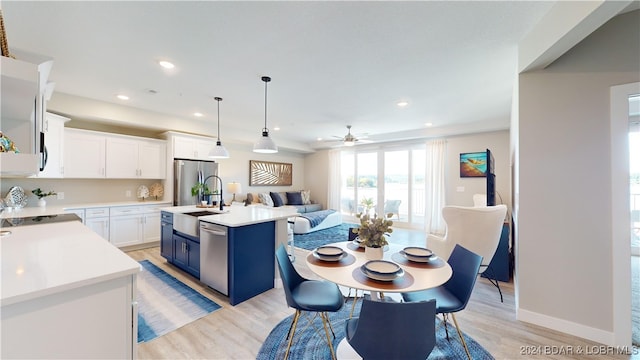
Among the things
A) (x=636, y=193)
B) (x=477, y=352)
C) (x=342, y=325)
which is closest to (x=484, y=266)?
(x=477, y=352)

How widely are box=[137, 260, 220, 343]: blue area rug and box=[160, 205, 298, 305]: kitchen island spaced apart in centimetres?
20

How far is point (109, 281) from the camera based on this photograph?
1153 millimetres

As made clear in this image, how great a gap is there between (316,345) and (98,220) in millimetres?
4211

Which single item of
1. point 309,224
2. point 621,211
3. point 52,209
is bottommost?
point 309,224

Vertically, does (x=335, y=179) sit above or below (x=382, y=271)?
above

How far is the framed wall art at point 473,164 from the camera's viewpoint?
562 cm

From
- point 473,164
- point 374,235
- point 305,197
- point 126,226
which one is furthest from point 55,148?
point 473,164

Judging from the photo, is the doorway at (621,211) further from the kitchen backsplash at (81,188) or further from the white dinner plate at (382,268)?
the kitchen backsplash at (81,188)

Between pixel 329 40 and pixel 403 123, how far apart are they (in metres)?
3.67

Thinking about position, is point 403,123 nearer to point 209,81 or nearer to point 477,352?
point 209,81

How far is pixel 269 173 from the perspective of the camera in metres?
7.61

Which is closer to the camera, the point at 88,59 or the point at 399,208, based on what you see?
the point at 88,59

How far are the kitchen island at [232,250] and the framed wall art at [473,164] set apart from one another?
4.84 meters

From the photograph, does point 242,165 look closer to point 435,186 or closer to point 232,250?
point 232,250
